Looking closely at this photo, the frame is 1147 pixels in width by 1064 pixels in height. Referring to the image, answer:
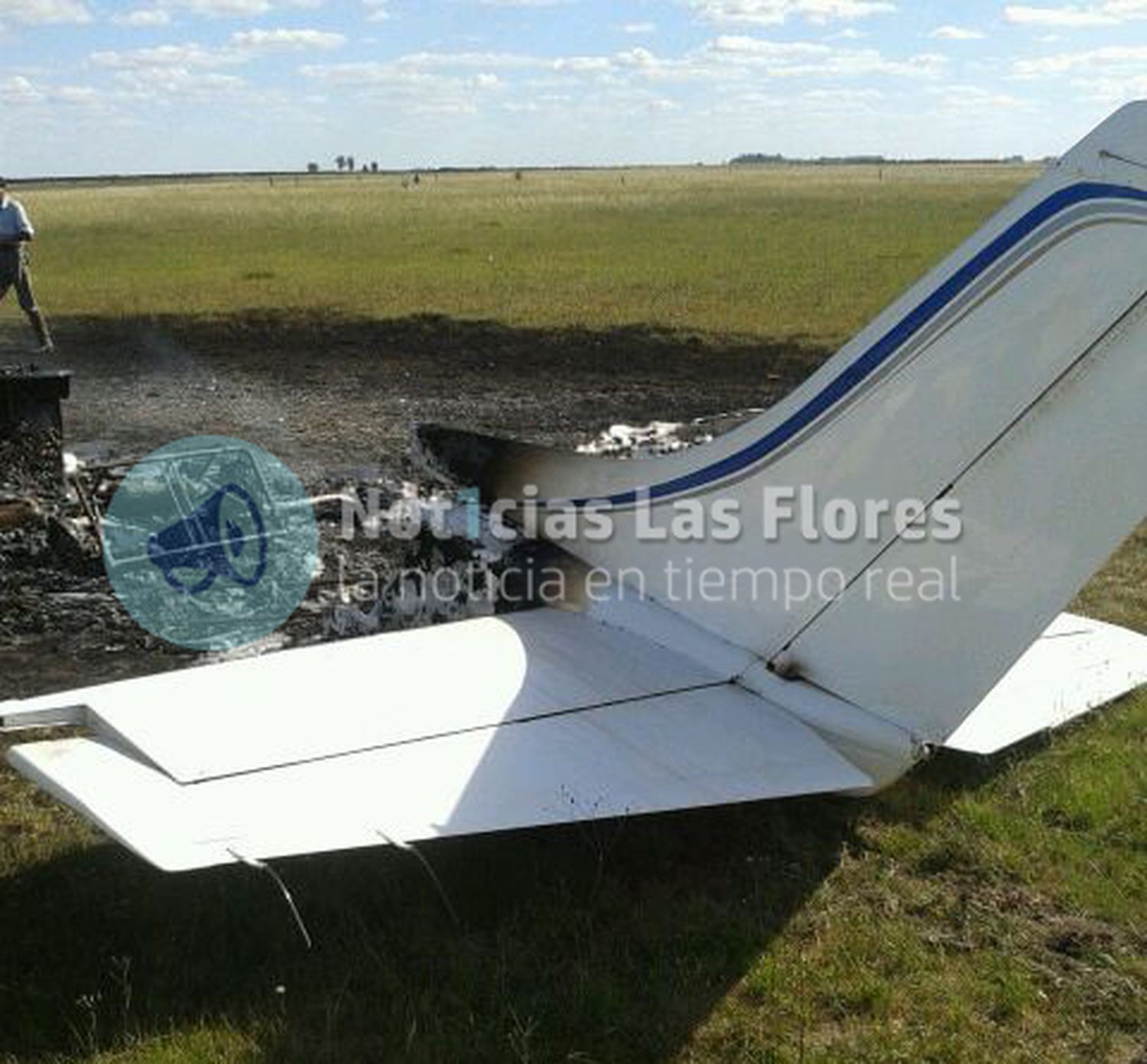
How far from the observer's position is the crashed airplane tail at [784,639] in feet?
12.3

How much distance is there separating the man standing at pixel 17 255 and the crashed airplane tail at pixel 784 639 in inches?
585

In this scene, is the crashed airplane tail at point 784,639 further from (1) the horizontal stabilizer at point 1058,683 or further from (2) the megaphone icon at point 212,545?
(2) the megaphone icon at point 212,545

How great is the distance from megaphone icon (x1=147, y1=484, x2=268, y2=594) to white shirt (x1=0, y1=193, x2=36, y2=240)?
31.7 ft

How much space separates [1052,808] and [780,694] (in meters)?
1.60

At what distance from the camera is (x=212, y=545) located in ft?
30.9

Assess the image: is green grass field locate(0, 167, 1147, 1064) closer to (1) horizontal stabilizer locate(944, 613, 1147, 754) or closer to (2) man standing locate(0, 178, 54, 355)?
(1) horizontal stabilizer locate(944, 613, 1147, 754)

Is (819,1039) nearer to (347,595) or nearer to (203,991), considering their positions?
(203,991)

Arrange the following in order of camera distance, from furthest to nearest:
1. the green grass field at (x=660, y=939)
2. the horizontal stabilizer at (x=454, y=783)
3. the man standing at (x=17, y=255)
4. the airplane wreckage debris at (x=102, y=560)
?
the man standing at (x=17, y=255) → the airplane wreckage debris at (x=102, y=560) → the green grass field at (x=660, y=939) → the horizontal stabilizer at (x=454, y=783)

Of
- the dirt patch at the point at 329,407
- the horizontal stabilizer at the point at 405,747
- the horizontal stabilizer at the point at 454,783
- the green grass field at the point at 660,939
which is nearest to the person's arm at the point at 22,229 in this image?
the dirt patch at the point at 329,407

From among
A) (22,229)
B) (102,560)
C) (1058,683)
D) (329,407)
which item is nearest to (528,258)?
(22,229)

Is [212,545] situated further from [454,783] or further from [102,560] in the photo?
[454,783]

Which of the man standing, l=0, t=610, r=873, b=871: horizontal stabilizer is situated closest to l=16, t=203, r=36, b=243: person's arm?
the man standing

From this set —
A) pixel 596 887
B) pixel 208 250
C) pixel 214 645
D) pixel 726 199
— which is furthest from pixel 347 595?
pixel 726 199

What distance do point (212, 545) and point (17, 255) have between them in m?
10.7
